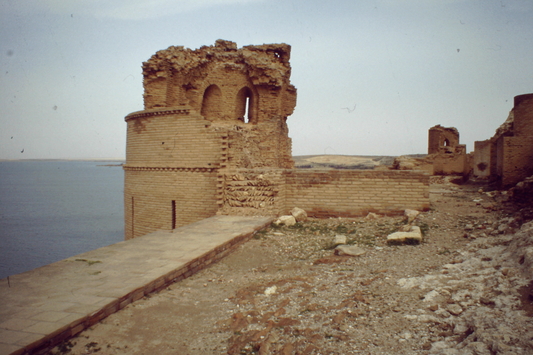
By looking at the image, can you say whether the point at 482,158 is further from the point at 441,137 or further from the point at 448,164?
the point at 441,137

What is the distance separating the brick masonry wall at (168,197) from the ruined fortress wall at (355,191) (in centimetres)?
275

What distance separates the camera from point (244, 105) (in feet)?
48.4

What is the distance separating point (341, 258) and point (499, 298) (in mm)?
2666

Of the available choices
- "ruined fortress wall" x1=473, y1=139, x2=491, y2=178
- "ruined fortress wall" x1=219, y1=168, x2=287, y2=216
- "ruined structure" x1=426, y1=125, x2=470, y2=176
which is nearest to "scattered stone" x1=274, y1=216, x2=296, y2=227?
"ruined fortress wall" x1=219, y1=168, x2=287, y2=216

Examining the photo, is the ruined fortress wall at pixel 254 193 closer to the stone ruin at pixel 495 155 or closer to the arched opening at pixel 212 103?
the arched opening at pixel 212 103

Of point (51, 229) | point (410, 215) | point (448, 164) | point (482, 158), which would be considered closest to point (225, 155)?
point (410, 215)

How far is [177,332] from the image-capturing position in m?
3.46

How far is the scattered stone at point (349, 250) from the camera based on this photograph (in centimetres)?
577

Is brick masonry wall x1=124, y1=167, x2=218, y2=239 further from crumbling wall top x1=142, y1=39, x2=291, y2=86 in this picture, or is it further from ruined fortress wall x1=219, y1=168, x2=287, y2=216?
crumbling wall top x1=142, y1=39, x2=291, y2=86

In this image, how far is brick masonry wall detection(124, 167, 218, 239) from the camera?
35.5ft

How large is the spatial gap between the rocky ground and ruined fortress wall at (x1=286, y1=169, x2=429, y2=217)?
2.95 m

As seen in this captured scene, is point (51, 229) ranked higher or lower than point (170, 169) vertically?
lower

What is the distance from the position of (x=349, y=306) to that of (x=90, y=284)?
296cm

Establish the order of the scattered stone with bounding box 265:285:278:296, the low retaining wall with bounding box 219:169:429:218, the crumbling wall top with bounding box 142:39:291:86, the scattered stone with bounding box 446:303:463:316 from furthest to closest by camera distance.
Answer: the crumbling wall top with bounding box 142:39:291:86, the low retaining wall with bounding box 219:169:429:218, the scattered stone with bounding box 265:285:278:296, the scattered stone with bounding box 446:303:463:316
